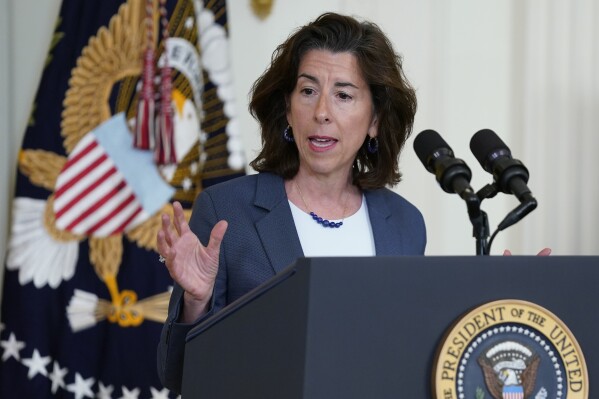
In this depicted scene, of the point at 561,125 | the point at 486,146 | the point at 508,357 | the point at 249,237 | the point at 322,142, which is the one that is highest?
the point at 561,125

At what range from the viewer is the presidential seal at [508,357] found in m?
1.41

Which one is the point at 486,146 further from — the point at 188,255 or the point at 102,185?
the point at 102,185

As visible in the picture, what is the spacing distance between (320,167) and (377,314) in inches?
42.5

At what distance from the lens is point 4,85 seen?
164 inches

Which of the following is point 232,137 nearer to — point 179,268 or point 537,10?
point 537,10

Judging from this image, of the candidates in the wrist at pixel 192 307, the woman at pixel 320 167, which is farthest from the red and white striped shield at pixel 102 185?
the wrist at pixel 192 307

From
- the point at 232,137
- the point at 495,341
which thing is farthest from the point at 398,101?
the point at 232,137

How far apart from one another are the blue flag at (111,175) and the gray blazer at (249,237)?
1.59m

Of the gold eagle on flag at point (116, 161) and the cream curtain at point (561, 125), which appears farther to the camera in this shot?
the cream curtain at point (561, 125)

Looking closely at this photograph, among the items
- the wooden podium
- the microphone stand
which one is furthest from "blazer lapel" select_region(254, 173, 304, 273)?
the wooden podium

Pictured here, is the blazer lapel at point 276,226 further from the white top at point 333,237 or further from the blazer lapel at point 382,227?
the blazer lapel at point 382,227

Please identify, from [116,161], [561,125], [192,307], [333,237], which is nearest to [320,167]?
[333,237]

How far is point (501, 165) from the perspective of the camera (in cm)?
179

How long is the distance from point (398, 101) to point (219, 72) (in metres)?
1.63
